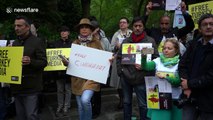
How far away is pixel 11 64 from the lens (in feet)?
18.4

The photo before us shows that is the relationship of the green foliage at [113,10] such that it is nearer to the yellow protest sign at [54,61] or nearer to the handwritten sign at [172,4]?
the handwritten sign at [172,4]

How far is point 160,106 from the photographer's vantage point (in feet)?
17.3

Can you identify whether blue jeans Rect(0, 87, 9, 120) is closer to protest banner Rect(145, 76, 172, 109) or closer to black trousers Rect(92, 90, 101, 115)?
black trousers Rect(92, 90, 101, 115)

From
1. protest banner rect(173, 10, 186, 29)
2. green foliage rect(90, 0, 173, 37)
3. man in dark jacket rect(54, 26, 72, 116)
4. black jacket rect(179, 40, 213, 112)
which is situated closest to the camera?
black jacket rect(179, 40, 213, 112)

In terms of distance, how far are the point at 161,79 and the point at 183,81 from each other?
0.68 meters

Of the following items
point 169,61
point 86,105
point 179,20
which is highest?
point 179,20

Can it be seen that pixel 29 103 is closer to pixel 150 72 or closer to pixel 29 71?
pixel 29 71

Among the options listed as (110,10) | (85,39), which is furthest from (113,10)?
(85,39)

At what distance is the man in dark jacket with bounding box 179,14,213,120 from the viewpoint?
4359 millimetres

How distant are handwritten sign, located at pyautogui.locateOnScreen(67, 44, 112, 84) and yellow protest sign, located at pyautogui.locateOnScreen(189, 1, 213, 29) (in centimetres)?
164

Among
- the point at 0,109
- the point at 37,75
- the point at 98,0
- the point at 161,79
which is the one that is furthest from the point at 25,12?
the point at 98,0

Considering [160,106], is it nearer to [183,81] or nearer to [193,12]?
[183,81]

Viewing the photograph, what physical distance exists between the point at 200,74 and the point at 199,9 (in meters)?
1.98

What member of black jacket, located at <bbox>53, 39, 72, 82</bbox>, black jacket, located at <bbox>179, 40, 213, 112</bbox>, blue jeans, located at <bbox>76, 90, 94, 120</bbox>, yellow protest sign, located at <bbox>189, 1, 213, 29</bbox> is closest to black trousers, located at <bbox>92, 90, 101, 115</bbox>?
black jacket, located at <bbox>53, 39, 72, 82</bbox>
